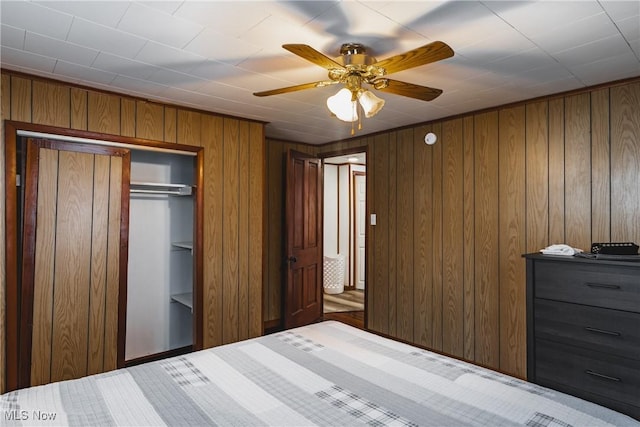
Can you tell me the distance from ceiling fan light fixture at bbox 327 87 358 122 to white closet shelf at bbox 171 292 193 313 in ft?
7.82

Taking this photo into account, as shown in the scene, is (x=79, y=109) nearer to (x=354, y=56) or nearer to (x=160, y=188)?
(x=160, y=188)

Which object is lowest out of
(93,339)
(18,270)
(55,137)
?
(93,339)

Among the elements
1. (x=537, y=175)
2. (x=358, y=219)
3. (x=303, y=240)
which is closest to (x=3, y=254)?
(x=303, y=240)

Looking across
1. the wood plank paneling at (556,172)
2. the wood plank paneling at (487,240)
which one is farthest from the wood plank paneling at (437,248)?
the wood plank paneling at (556,172)

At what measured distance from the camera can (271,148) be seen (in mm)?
4746

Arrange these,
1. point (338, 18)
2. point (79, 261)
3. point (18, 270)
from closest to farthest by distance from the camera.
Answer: point (338, 18)
point (18, 270)
point (79, 261)

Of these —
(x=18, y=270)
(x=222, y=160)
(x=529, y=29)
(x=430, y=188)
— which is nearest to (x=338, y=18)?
(x=529, y=29)

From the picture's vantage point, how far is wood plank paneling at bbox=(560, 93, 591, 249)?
9.15 feet

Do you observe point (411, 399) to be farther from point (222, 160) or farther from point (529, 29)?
point (222, 160)

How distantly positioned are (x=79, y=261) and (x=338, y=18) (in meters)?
2.52

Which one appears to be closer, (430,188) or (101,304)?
(101,304)

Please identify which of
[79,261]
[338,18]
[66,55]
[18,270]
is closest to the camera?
[338,18]

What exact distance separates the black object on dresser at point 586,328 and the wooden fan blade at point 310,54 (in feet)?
6.00

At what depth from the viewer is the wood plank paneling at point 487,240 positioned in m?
3.30
